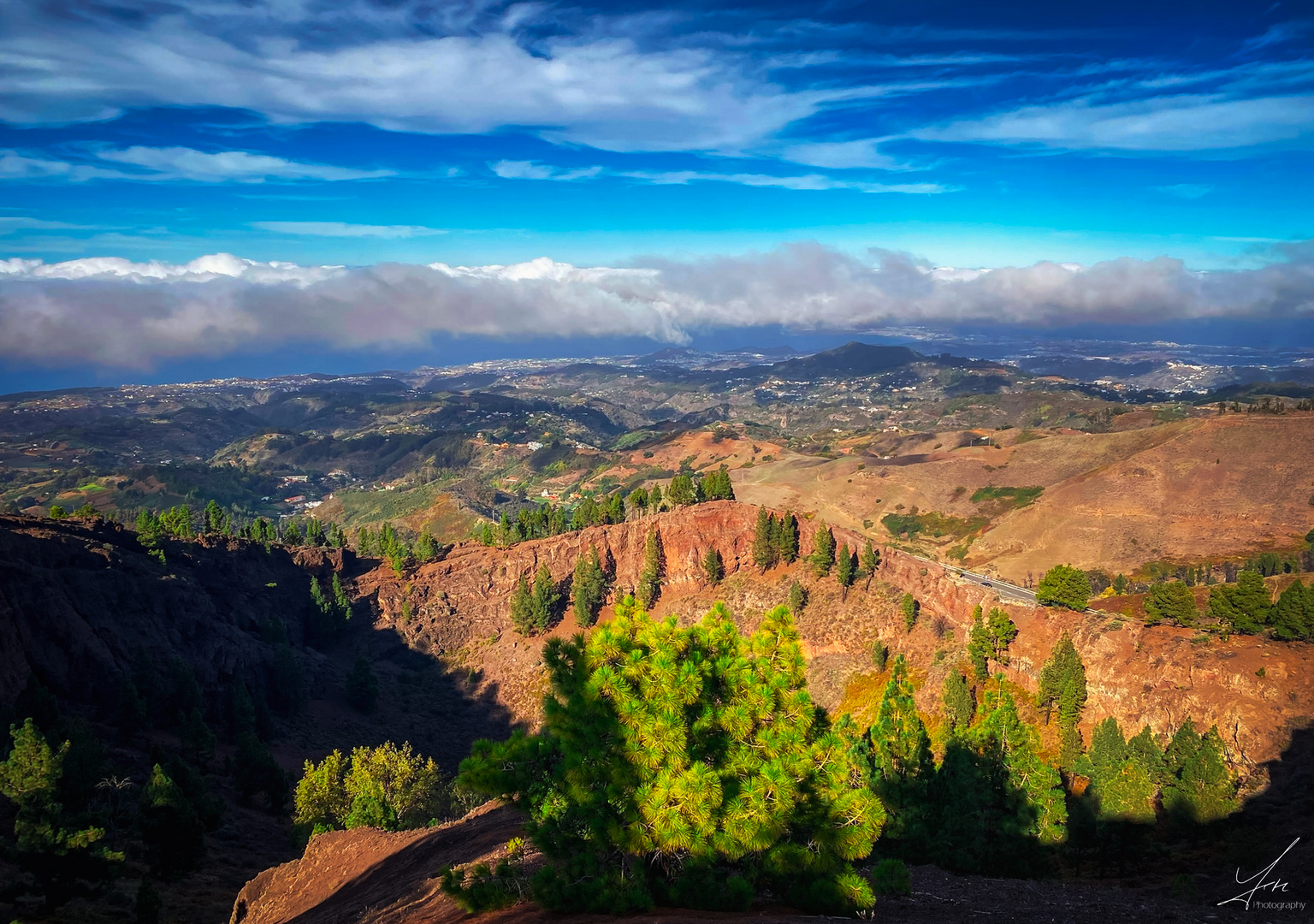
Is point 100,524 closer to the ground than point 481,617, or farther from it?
farther from it

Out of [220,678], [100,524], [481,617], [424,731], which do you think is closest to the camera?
[220,678]

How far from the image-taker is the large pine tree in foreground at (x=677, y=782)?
19359 millimetres

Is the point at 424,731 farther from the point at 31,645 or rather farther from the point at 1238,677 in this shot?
the point at 1238,677

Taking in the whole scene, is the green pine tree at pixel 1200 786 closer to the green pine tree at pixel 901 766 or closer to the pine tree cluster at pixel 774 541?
the green pine tree at pixel 901 766

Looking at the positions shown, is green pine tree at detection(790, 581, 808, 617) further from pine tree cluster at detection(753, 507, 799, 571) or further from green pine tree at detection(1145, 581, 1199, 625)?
green pine tree at detection(1145, 581, 1199, 625)

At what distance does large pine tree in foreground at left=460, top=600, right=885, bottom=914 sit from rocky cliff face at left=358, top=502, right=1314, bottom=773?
5259 cm

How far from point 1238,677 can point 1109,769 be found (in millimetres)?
26543

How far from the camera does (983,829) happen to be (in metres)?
40.8

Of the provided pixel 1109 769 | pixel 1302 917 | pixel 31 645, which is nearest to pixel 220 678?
pixel 31 645

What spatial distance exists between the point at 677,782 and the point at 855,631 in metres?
76.3

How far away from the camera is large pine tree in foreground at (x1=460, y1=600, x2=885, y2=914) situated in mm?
19359

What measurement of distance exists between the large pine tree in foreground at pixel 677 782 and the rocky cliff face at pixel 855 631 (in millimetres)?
52591

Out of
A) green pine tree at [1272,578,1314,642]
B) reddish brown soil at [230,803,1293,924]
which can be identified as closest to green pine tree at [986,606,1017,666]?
green pine tree at [1272,578,1314,642]

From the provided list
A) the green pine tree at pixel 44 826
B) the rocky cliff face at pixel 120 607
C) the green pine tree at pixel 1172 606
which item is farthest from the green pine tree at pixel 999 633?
the rocky cliff face at pixel 120 607
